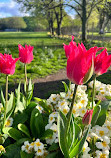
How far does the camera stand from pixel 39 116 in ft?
6.08

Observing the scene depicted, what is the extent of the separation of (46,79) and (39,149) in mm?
4477

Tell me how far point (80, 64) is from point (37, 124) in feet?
3.71

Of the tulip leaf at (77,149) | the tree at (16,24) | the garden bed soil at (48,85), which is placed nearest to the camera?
the tulip leaf at (77,149)

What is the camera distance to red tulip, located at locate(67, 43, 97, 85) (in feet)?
2.89

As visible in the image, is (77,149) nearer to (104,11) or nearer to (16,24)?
(104,11)

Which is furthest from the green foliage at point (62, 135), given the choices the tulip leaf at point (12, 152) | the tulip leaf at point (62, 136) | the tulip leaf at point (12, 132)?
the tulip leaf at point (12, 132)

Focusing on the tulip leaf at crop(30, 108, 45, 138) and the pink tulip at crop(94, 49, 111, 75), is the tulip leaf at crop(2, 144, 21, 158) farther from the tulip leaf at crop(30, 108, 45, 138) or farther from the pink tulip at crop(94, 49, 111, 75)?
the pink tulip at crop(94, 49, 111, 75)

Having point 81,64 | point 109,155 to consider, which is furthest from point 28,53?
point 109,155

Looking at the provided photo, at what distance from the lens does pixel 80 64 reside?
0.90m

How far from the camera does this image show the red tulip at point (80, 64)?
2.89ft

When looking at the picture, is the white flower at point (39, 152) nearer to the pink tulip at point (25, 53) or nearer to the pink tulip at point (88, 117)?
the pink tulip at point (88, 117)

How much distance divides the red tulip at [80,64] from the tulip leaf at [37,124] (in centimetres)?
103

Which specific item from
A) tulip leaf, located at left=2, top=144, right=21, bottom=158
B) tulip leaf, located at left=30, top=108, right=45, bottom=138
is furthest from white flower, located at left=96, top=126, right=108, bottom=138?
tulip leaf, located at left=2, top=144, right=21, bottom=158

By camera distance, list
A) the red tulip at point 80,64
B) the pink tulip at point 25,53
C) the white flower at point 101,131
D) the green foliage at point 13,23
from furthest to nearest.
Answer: the green foliage at point 13,23
the pink tulip at point 25,53
the white flower at point 101,131
the red tulip at point 80,64
